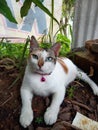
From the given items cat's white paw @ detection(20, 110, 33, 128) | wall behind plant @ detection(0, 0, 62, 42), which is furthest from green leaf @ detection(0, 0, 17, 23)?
wall behind plant @ detection(0, 0, 62, 42)

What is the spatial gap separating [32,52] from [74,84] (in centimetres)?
28

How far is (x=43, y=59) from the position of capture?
0.82m

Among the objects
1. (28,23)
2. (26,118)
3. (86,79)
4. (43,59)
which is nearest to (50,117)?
(26,118)

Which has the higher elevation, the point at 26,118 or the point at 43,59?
the point at 43,59

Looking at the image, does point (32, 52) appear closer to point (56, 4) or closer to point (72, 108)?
point (72, 108)

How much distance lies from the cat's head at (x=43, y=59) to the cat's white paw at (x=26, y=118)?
14 centimetres

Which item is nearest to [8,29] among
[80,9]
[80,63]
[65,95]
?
[80,9]

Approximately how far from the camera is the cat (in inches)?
32.4

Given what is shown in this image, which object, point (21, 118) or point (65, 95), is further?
point (65, 95)

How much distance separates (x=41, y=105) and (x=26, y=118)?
95mm

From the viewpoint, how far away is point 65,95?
0.97 m

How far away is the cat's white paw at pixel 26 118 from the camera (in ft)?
2.65

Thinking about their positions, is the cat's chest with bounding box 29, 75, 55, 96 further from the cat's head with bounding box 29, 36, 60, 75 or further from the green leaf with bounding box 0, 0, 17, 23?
the green leaf with bounding box 0, 0, 17, 23

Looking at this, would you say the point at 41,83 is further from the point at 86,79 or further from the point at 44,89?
the point at 86,79
